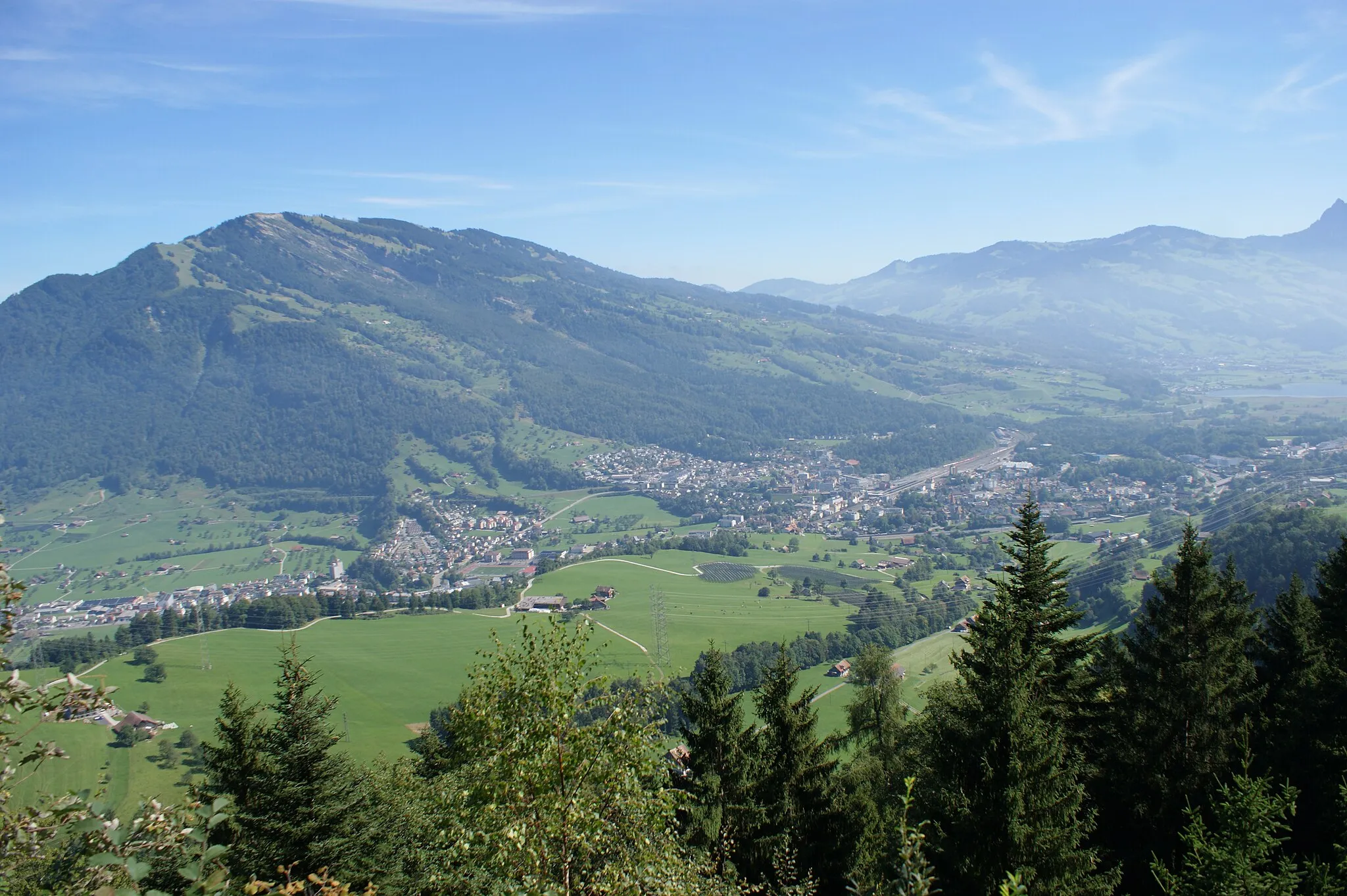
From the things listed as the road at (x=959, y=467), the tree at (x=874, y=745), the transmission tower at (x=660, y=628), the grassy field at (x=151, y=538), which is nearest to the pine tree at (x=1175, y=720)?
the tree at (x=874, y=745)

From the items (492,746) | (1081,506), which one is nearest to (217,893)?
(492,746)

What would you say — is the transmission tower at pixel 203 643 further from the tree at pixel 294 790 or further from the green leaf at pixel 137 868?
the green leaf at pixel 137 868

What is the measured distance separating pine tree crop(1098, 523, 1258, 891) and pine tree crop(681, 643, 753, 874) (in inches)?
266

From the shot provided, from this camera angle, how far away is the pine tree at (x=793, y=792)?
16.0 metres

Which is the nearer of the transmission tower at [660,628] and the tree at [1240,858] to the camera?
the tree at [1240,858]

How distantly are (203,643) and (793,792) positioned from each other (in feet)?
185

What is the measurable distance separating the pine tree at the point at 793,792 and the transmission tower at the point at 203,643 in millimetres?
49543

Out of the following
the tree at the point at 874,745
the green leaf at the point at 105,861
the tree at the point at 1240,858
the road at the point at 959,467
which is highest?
the green leaf at the point at 105,861

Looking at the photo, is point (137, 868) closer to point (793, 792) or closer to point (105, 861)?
point (105, 861)

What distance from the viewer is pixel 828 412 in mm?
180375

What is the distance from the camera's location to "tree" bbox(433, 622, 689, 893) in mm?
8672

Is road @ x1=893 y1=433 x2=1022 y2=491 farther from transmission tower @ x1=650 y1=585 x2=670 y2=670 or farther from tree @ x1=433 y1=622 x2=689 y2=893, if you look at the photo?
tree @ x1=433 y1=622 x2=689 y2=893

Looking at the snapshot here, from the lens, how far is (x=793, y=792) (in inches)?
651

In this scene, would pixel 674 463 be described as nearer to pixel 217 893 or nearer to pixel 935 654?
pixel 935 654
